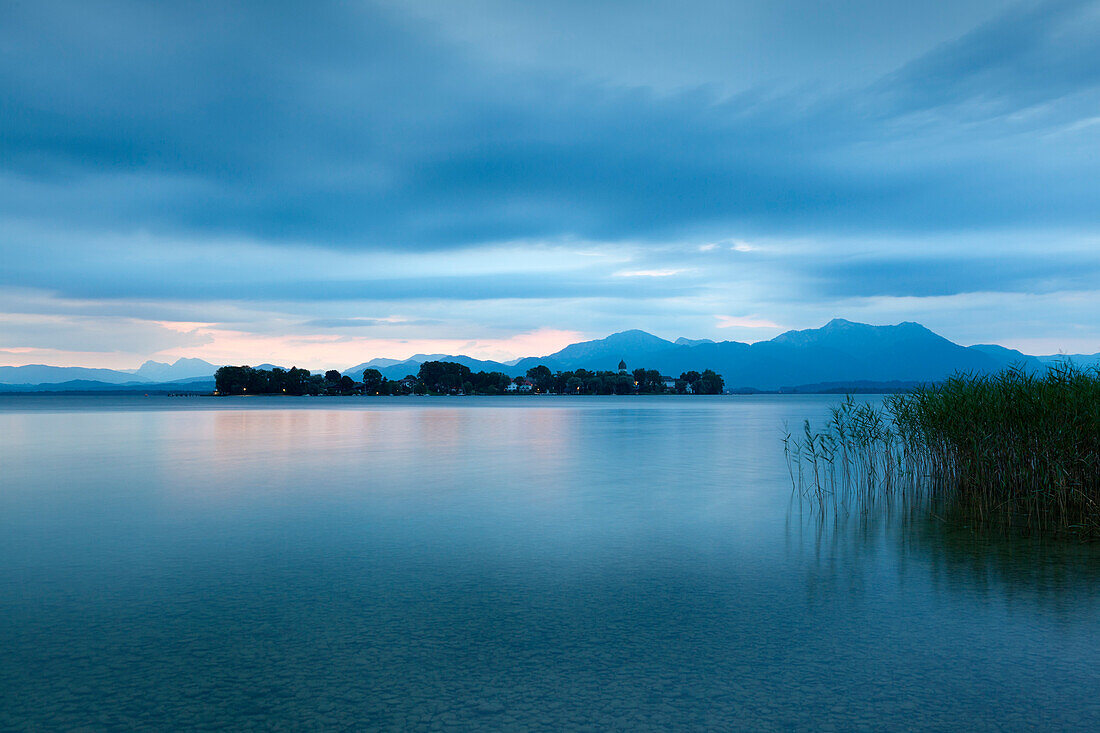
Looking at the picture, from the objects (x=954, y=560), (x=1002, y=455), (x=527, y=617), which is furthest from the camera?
(x=1002, y=455)

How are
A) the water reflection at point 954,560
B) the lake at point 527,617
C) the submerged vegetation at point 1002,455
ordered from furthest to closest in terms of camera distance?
the submerged vegetation at point 1002,455 < the water reflection at point 954,560 < the lake at point 527,617

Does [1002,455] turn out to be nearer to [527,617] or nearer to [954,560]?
[954,560]

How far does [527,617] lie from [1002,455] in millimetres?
14424

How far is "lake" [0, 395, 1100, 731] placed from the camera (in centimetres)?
670

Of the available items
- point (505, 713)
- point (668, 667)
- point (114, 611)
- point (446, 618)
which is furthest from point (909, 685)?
point (114, 611)

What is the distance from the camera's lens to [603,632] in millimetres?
Answer: 8766

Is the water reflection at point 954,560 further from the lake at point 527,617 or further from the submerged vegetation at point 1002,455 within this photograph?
the submerged vegetation at point 1002,455

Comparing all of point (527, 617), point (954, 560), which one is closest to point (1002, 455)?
point (954, 560)

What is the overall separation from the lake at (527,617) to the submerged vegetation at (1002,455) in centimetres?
222

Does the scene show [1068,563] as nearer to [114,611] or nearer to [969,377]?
[969,377]

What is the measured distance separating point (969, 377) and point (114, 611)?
864 inches

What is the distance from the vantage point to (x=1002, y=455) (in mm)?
17781

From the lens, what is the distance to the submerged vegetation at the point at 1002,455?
15797 millimetres

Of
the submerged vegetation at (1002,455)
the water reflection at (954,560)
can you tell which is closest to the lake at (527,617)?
the water reflection at (954,560)
